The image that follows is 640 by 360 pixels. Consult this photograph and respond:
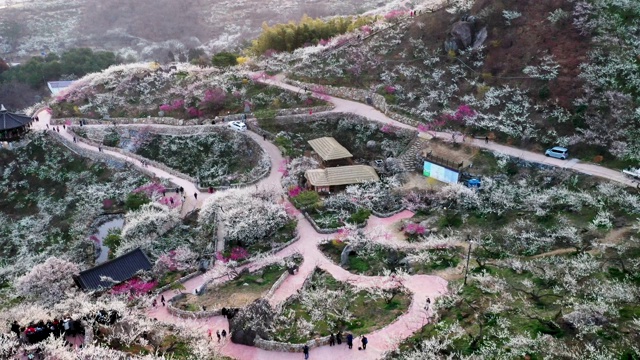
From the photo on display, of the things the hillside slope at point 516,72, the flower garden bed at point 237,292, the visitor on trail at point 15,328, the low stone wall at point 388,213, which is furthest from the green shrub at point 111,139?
the low stone wall at point 388,213

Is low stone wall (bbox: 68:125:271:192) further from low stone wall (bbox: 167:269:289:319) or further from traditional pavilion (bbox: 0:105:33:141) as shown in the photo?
low stone wall (bbox: 167:269:289:319)

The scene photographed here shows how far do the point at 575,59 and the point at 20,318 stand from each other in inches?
2105

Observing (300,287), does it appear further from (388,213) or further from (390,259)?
(388,213)

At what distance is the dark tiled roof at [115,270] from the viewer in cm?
3422

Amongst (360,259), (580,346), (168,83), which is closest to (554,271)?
(580,346)

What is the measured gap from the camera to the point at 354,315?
1196 inches

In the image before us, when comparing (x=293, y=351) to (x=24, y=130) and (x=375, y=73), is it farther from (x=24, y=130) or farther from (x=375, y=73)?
(x=24, y=130)

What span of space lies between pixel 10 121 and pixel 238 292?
40659mm

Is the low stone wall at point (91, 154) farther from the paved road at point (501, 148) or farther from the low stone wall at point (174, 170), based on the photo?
the paved road at point (501, 148)

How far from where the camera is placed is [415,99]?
→ 185 feet

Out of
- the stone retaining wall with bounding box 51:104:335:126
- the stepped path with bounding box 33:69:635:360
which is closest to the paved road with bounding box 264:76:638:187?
the stepped path with bounding box 33:69:635:360

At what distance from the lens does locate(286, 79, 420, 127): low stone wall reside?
54444mm

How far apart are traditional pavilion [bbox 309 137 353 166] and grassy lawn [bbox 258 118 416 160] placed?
60.1 inches

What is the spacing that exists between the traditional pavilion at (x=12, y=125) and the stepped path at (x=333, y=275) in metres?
10.5
